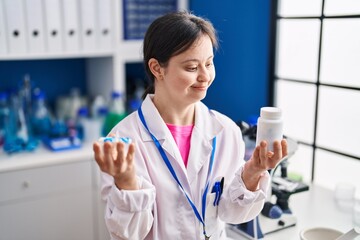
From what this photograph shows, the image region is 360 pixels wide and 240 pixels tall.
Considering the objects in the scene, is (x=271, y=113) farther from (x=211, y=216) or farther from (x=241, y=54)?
(x=241, y=54)

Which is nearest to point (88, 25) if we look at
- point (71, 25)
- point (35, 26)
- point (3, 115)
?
point (71, 25)

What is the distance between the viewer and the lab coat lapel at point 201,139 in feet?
3.69

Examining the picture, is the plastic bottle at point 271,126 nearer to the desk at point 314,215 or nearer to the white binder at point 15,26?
the desk at point 314,215

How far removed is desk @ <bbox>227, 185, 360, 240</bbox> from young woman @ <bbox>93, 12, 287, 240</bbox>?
0.26m

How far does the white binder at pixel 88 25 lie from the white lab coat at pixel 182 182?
1042mm

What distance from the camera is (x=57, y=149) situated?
1.98 m

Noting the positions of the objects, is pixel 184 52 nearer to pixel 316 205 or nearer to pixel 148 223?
pixel 148 223

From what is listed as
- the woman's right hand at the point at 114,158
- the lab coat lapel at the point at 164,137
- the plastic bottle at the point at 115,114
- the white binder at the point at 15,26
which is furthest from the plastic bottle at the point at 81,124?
the woman's right hand at the point at 114,158

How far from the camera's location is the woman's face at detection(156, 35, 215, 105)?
3.45ft

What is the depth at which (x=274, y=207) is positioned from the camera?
137 centimetres

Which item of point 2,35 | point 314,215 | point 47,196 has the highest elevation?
point 2,35

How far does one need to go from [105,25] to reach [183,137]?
1.16 meters

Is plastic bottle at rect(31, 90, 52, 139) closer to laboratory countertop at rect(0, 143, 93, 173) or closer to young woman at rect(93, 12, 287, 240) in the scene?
laboratory countertop at rect(0, 143, 93, 173)

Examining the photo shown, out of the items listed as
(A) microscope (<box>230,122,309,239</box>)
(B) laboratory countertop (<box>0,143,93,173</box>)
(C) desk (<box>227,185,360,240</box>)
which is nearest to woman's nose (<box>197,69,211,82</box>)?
(A) microscope (<box>230,122,309,239</box>)
